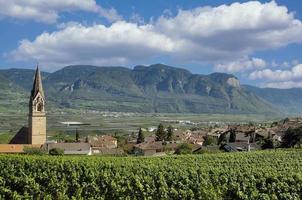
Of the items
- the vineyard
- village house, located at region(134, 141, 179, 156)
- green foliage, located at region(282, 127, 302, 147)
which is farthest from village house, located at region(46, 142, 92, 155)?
the vineyard

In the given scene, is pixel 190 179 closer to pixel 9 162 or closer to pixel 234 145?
pixel 9 162

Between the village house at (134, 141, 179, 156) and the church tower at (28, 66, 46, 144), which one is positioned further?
the village house at (134, 141, 179, 156)

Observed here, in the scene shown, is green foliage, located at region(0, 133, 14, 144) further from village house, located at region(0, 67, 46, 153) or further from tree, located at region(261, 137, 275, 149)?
tree, located at region(261, 137, 275, 149)

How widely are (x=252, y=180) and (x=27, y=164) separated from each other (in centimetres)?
1858

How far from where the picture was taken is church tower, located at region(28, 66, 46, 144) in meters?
85.1

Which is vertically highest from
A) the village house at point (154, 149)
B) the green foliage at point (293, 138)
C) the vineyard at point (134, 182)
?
the vineyard at point (134, 182)

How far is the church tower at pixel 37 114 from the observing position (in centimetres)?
8512

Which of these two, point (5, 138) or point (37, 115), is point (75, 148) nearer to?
point (37, 115)

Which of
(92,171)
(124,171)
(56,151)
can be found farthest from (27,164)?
(56,151)

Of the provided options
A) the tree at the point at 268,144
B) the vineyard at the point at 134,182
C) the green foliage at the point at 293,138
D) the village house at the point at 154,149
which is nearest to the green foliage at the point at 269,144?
the tree at the point at 268,144

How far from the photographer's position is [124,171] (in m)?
32.2

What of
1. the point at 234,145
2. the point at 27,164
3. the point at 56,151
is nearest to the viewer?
the point at 27,164

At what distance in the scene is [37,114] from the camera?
8656 cm

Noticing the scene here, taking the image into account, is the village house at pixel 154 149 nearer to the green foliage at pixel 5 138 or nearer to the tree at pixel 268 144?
the tree at pixel 268 144
